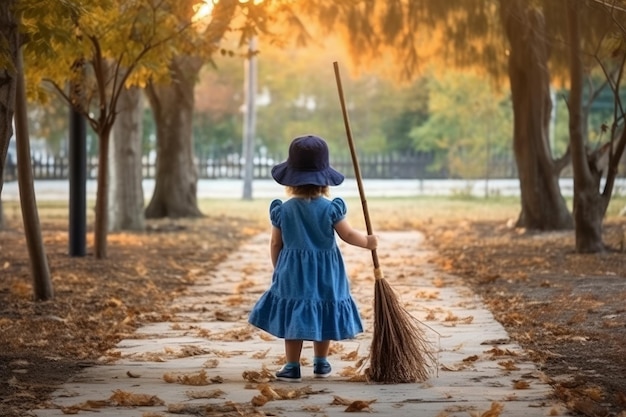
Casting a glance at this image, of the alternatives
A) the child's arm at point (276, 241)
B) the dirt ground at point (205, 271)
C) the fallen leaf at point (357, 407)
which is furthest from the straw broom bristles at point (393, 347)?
the fallen leaf at point (357, 407)

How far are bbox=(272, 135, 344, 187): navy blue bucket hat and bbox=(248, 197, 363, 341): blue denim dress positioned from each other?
0.42 feet

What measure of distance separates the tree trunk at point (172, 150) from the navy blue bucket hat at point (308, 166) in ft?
52.5

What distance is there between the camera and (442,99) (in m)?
35.5

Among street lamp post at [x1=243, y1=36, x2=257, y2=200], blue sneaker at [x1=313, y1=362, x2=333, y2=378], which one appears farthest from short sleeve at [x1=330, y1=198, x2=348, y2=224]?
street lamp post at [x1=243, y1=36, x2=257, y2=200]

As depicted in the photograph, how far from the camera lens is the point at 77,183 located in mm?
14648

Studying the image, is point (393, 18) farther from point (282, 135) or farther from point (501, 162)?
point (282, 135)

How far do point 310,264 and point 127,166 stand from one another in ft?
40.3

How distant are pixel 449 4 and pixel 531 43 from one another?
124cm

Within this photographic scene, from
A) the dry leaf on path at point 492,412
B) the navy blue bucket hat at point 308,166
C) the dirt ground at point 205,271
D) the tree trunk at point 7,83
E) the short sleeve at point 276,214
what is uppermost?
the tree trunk at point 7,83

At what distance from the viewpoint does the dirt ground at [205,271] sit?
22.6ft

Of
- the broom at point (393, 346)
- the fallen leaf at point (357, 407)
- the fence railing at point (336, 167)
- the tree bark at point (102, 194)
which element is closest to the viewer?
the fallen leaf at point (357, 407)

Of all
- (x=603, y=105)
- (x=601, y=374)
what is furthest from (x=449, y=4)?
(x=603, y=105)

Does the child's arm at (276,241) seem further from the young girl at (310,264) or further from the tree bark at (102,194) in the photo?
the tree bark at (102,194)

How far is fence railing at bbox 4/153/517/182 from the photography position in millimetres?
41531
